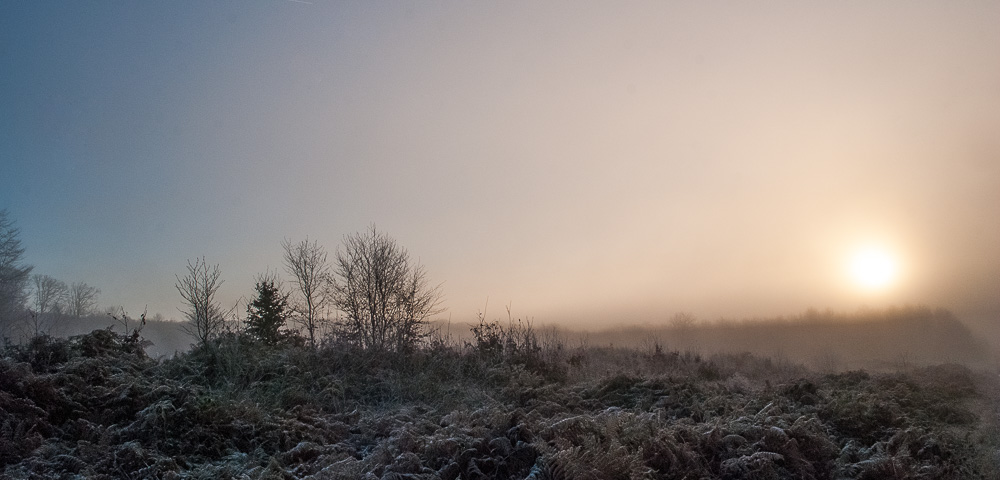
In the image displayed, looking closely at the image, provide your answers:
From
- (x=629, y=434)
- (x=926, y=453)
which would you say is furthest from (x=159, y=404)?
(x=926, y=453)

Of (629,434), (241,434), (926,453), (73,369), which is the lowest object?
(926,453)

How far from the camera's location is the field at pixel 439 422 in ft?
24.1

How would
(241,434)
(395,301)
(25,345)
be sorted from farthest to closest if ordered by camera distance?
(395,301), (25,345), (241,434)

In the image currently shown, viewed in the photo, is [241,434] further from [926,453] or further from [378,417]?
[926,453]

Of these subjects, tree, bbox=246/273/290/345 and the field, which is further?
tree, bbox=246/273/290/345

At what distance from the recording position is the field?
736 cm

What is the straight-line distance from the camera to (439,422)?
370 inches

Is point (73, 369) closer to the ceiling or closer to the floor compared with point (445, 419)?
closer to the ceiling

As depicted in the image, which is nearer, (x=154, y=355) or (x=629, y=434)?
(x=629, y=434)

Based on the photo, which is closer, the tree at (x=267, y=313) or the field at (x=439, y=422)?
the field at (x=439, y=422)

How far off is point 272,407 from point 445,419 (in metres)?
3.64

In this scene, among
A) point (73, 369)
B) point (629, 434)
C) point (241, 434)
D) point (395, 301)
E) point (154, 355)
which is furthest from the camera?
point (395, 301)

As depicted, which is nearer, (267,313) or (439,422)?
(439,422)

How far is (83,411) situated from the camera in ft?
28.9
